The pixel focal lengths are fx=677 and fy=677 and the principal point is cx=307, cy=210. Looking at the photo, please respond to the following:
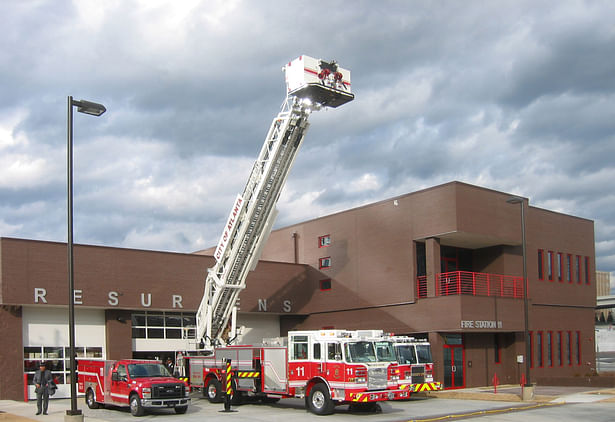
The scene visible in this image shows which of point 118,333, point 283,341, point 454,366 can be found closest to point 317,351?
point 283,341

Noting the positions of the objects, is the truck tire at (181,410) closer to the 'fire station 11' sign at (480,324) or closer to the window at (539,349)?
the 'fire station 11' sign at (480,324)

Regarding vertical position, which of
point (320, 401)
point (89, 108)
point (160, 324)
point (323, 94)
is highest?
point (323, 94)

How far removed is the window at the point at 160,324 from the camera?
33297 millimetres

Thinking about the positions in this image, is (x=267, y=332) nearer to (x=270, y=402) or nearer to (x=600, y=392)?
(x=270, y=402)

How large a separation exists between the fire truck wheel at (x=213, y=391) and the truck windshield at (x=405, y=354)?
7.14m

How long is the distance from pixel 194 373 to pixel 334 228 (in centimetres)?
1243

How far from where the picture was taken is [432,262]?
30922 millimetres

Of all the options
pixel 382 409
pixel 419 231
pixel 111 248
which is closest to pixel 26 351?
pixel 111 248

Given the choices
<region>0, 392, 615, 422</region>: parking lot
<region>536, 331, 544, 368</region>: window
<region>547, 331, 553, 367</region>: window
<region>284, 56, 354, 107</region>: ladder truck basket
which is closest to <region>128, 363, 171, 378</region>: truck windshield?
<region>0, 392, 615, 422</region>: parking lot

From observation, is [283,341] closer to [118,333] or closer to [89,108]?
[89,108]

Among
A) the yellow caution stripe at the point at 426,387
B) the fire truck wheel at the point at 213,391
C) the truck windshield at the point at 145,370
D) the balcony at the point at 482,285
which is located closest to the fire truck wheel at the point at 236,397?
the fire truck wheel at the point at 213,391

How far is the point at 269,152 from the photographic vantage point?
2645cm

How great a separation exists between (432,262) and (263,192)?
9116 millimetres

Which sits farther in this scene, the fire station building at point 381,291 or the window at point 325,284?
the window at point 325,284
